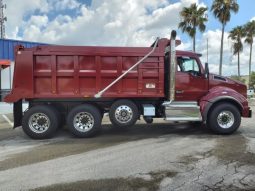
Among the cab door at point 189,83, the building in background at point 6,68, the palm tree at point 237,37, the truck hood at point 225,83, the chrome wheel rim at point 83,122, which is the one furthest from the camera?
the palm tree at point 237,37

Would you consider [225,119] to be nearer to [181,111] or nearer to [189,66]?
[181,111]

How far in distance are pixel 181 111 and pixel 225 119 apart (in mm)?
1336

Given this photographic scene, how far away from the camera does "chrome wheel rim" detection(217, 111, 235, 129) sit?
451 inches

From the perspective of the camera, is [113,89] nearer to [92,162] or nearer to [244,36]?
[92,162]

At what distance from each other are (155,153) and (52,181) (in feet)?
9.48

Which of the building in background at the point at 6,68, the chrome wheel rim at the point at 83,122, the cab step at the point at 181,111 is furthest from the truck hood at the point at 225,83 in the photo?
the building in background at the point at 6,68

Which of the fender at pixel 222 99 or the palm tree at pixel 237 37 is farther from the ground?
the palm tree at pixel 237 37

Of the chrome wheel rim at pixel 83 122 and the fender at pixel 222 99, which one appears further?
the fender at pixel 222 99

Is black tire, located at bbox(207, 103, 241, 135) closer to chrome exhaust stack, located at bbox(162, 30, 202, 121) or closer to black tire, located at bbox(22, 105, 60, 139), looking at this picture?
chrome exhaust stack, located at bbox(162, 30, 202, 121)

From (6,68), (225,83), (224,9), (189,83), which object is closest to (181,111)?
(189,83)

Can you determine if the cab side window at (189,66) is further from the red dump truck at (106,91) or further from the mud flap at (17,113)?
the mud flap at (17,113)

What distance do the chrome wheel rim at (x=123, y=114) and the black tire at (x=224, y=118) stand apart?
247 centimetres

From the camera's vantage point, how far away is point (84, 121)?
1109 cm

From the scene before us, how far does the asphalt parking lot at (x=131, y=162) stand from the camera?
247 inches
